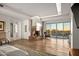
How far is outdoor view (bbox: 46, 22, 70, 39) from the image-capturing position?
2508 mm

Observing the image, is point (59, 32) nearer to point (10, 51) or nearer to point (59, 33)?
point (59, 33)

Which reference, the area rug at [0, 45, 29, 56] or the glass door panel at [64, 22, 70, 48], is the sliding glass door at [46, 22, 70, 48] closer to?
the glass door panel at [64, 22, 70, 48]

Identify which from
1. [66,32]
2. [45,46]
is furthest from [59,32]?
[45,46]

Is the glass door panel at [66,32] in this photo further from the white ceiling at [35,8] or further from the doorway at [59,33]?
the white ceiling at [35,8]

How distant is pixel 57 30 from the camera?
257 cm

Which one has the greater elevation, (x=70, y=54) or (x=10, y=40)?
(x=10, y=40)

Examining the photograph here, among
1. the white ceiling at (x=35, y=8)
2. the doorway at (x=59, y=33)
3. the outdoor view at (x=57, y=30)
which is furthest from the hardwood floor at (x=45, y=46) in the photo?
the white ceiling at (x=35, y=8)

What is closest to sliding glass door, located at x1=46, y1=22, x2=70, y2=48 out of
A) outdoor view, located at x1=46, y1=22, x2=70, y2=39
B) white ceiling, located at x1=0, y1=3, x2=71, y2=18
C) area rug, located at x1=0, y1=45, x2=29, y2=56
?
outdoor view, located at x1=46, y1=22, x2=70, y2=39

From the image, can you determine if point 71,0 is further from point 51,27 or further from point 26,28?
point 26,28

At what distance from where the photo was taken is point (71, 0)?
2.30 metres

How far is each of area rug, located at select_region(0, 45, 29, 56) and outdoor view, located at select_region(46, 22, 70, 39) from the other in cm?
70

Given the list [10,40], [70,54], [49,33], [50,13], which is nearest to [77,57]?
[70,54]

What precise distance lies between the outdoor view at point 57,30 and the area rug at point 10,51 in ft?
2.30

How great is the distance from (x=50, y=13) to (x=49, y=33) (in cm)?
44
